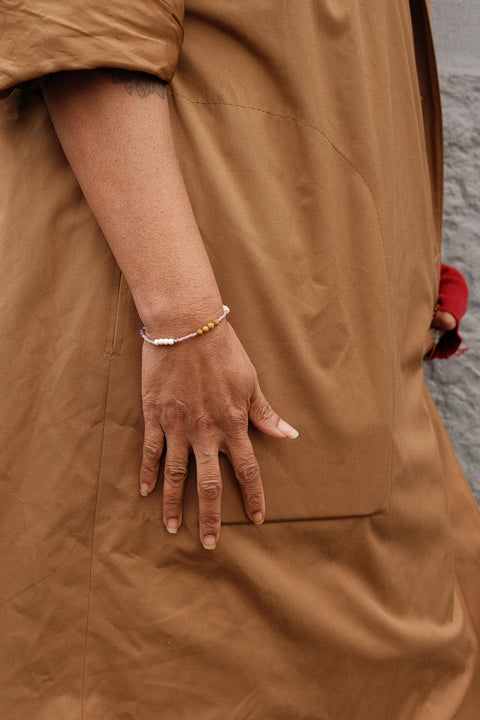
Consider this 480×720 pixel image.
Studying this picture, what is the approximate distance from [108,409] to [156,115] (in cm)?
34

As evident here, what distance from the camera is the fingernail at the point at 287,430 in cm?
84

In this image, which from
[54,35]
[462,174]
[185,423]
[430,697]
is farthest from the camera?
[462,174]

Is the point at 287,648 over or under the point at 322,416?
under

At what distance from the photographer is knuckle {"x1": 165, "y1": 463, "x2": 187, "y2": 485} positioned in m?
0.81

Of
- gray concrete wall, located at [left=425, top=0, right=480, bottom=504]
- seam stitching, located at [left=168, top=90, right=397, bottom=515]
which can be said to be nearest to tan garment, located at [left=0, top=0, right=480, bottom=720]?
seam stitching, located at [left=168, top=90, right=397, bottom=515]

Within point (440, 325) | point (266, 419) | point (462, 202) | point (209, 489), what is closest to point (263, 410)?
point (266, 419)

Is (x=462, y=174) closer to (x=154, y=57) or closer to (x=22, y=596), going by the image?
(x=154, y=57)

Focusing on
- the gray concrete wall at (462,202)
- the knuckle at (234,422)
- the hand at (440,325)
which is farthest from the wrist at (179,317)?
the gray concrete wall at (462,202)

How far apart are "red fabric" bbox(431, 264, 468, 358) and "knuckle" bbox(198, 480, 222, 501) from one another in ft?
2.34

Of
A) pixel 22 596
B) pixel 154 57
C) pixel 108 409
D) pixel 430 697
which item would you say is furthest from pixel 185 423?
pixel 430 697

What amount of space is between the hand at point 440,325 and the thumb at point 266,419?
1.85ft

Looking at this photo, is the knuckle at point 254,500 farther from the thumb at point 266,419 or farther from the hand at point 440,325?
the hand at point 440,325

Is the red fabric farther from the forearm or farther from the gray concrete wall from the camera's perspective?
the forearm

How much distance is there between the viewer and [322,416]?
88 centimetres
